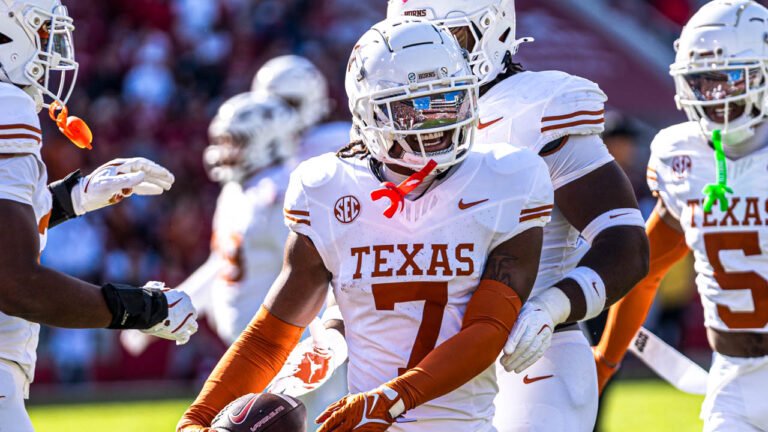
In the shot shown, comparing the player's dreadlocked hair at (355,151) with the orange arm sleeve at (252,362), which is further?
the player's dreadlocked hair at (355,151)

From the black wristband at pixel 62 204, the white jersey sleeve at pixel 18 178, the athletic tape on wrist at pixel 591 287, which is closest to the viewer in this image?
the white jersey sleeve at pixel 18 178

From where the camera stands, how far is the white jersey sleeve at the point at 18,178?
3117 millimetres

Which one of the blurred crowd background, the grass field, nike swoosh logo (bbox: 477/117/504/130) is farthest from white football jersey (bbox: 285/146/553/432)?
the blurred crowd background

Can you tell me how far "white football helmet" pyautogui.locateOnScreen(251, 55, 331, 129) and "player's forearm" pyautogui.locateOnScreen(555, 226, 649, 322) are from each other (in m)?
4.41

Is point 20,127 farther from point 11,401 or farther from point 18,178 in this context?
point 11,401

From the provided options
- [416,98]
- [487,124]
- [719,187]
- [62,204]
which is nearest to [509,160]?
[416,98]

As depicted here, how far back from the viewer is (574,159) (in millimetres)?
3479

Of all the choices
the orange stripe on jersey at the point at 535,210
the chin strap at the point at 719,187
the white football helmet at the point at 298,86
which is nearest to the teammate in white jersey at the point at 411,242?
the orange stripe on jersey at the point at 535,210

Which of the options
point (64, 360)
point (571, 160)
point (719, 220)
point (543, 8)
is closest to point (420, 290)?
point (571, 160)

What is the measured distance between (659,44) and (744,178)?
9.56m

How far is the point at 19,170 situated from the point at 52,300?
33cm

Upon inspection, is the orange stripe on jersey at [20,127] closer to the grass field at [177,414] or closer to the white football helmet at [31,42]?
the white football helmet at [31,42]

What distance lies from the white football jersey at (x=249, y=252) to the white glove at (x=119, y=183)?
249 centimetres

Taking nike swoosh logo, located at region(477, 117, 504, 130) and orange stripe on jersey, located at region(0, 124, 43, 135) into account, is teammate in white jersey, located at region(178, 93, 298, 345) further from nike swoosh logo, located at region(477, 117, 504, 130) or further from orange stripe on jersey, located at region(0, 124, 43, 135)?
orange stripe on jersey, located at region(0, 124, 43, 135)
